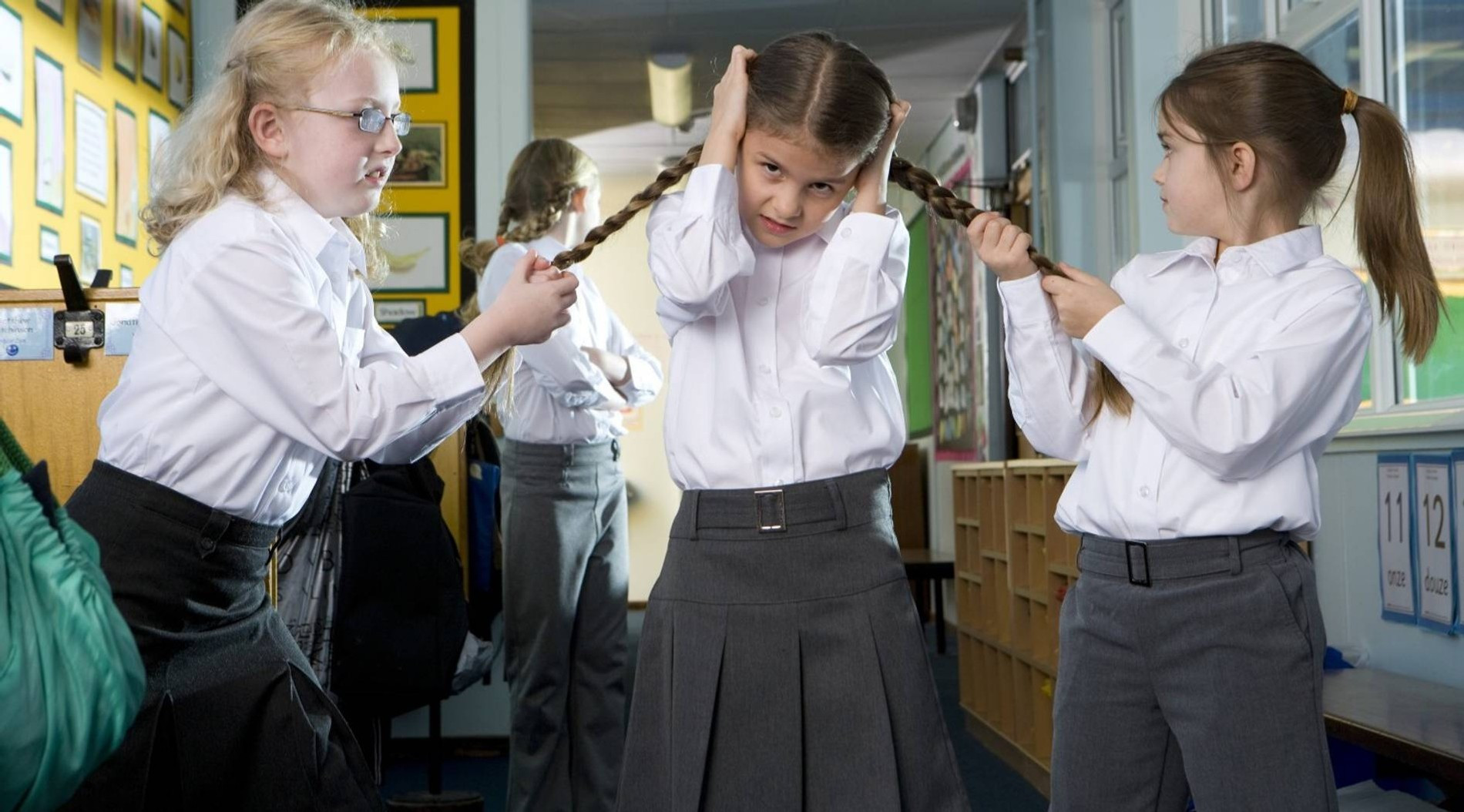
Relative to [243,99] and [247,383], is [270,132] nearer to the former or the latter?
[243,99]

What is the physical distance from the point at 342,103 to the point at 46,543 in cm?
79

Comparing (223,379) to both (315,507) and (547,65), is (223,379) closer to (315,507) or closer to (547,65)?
(315,507)

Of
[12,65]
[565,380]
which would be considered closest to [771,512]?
[565,380]

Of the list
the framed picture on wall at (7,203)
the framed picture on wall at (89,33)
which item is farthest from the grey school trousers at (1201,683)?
the framed picture on wall at (89,33)

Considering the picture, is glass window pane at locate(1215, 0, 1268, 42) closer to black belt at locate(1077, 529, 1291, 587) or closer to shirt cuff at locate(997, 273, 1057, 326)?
shirt cuff at locate(997, 273, 1057, 326)

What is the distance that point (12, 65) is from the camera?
2.91 meters

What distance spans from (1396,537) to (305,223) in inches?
88.2

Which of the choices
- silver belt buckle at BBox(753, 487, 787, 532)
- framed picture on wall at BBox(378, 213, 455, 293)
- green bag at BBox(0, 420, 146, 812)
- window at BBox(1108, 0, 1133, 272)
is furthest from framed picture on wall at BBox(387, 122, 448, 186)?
green bag at BBox(0, 420, 146, 812)

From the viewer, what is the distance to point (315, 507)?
2.89 m

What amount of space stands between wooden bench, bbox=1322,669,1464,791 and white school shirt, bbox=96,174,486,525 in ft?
4.14

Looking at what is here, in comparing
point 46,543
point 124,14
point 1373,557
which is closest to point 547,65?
point 124,14

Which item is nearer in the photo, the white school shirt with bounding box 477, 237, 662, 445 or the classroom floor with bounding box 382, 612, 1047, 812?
the white school shirt with bounding box 477, 237, 662, 445

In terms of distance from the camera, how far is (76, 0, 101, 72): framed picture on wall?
10.8 feet

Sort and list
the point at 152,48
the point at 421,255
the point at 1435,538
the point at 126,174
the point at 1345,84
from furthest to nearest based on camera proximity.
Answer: the point at 421,255, the point at 152,48, the point at 126,174, the point at 1345,84, the point at 1435,538
